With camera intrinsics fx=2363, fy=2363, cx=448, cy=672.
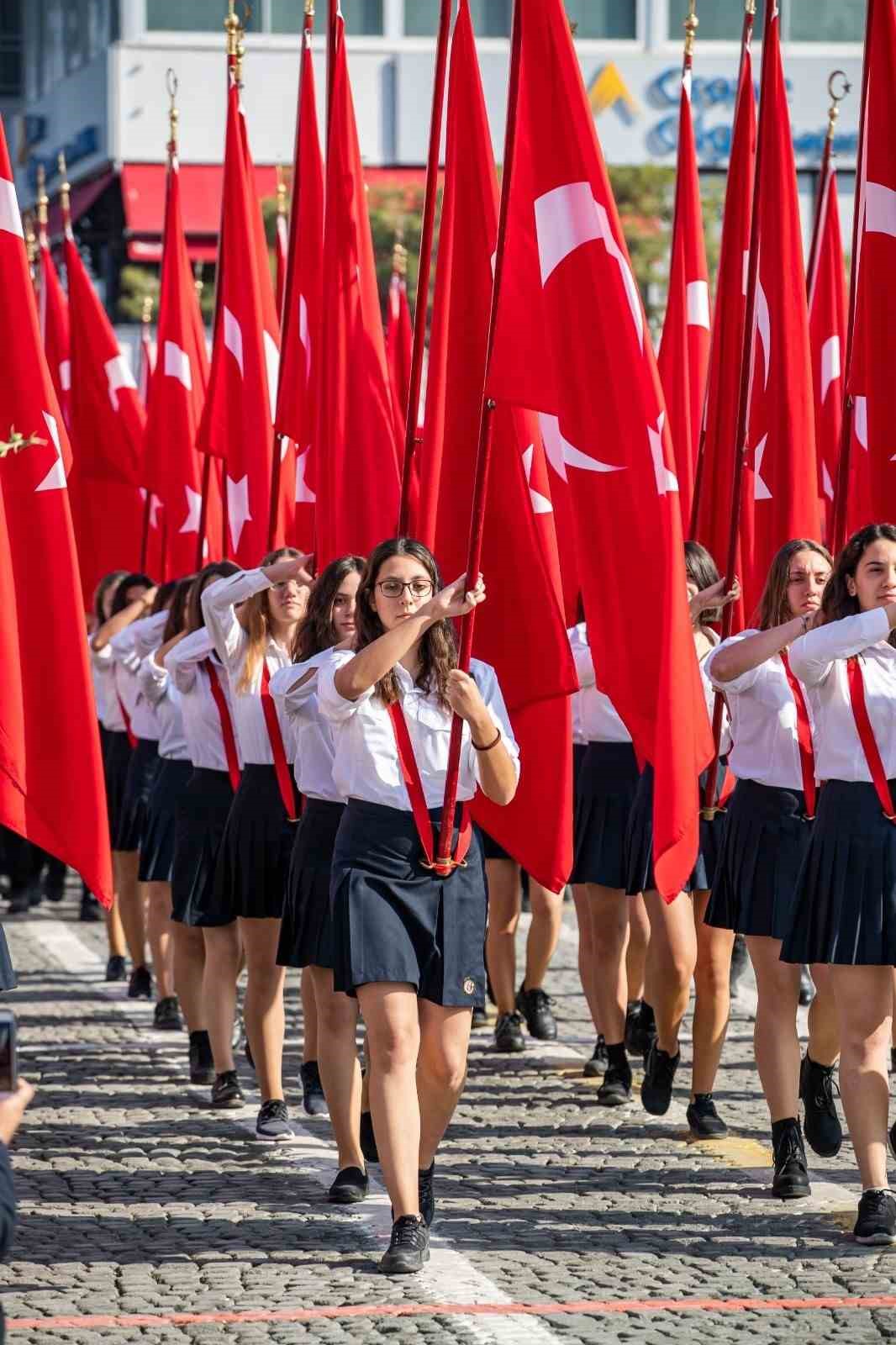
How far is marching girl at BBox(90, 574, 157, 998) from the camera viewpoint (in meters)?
12.4

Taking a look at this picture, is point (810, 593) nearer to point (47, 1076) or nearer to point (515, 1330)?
point (515, 1330)

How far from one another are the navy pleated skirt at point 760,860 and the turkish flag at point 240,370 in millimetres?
3983

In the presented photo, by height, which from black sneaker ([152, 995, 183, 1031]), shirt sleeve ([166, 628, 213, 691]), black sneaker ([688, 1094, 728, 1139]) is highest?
shirt sleeve ([166, 628, 213, 691])

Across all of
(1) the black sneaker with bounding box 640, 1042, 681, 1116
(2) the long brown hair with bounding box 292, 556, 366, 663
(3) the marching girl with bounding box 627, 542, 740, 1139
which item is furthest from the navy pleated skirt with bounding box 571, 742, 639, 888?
(2) the long brown hair with bounding box 292, 556, 366, 663

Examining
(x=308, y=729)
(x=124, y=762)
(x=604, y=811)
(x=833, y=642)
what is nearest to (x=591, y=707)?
(x=604, y=811)

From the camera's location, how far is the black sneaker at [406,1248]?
21.9ft

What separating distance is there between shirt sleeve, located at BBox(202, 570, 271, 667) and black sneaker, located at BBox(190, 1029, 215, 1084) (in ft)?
5.56

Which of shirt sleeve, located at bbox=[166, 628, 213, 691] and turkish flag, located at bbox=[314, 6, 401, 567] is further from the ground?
turkish flag, located at bbox=[314, 6, 401, 567]

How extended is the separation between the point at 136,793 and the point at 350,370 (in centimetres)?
324

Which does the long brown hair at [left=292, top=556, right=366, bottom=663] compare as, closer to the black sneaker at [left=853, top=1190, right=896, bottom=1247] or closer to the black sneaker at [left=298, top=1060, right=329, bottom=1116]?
the black sneaker at [left=298, top=1060, right=329, bottom=1116]

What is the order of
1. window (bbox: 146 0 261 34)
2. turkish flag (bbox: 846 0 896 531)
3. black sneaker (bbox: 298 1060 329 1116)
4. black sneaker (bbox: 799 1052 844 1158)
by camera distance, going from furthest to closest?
1. window (bbox: 146 0 261 34)
2. black sneaker (bbox: 298 1060 329 1116)
3. turkish flag (bbox: 846 0 896 531)
4. black sneaker (bbox: 799 1052 844 1158)

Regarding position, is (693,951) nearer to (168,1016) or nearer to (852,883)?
(852,883)

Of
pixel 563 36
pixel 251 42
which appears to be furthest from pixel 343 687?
pixel 251 42

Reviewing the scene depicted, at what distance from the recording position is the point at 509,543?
810 cm
